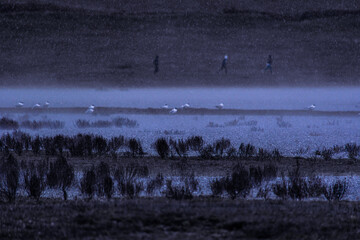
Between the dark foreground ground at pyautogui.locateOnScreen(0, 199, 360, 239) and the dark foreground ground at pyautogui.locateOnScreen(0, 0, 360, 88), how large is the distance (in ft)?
112

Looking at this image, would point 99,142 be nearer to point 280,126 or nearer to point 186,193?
point 186,193

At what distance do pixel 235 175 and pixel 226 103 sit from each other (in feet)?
85.2

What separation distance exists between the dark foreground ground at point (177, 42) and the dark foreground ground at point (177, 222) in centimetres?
3417

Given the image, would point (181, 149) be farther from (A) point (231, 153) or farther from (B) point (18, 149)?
(B) point (18, 149)

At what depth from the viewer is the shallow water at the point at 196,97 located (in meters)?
37.2

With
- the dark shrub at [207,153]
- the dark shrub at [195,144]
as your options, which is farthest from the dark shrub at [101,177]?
the dark shrub at [195,144]

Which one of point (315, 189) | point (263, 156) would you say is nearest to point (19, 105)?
point (263, 156)

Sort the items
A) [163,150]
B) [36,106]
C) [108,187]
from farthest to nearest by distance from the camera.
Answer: [36,106] → [163,150] → [108,187]

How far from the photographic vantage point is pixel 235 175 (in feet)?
38.2

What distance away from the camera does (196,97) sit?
39562 millimetres

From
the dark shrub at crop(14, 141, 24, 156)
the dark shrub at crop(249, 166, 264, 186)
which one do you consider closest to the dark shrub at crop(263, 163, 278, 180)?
the dark shrub at crop(249, 166, 264, 186)

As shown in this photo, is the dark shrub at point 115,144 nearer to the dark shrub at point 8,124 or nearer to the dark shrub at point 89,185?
the dark shrub at point 89,185

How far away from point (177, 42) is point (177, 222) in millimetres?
43584

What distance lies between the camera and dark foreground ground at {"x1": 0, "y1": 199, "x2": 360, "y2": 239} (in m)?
7.85
